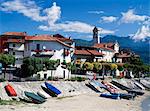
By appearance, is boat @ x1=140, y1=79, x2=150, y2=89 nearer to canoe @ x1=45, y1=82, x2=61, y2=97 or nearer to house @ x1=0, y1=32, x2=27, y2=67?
house @ x1=0, y1=32, x2=27, y2=67

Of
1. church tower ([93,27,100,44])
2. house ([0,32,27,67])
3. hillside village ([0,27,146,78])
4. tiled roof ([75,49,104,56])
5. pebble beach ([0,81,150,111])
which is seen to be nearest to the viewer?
pebble beach ([0,81,150,111])

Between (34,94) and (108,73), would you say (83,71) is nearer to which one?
(108,73)

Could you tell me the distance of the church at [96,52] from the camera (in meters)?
91.1

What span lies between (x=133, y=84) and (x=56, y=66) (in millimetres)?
22026

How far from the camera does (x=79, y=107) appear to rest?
43.2 m

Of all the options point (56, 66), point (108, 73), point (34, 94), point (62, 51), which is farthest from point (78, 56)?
point (34, 94)

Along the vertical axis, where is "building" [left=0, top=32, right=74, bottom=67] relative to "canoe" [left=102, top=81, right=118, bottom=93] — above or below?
above

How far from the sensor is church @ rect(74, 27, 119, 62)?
299ft

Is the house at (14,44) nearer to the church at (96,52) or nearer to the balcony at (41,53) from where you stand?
the balcony at (41,53)

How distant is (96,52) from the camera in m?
97.5

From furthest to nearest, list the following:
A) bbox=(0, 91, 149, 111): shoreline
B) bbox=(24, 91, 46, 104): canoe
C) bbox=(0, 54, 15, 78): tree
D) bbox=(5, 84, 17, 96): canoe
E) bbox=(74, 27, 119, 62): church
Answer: bbox=(74, 27, 119, 62): church, bbox=(0, 54, 15, 78): tree, bbox=(5, 84, 17, 96): canoe, bbox=(24, 91, 46, 104): canoe, bbox=(0, 91, 149, 111): shoreline

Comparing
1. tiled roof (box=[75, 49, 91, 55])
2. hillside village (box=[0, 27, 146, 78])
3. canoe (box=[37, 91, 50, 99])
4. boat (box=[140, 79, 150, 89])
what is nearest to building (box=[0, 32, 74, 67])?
hillside village (box=[0, 27, 146, 78])

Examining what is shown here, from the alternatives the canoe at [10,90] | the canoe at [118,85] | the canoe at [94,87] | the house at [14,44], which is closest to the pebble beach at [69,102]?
the canoe at [10,90]

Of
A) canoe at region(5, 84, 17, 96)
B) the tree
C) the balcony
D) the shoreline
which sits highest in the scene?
the balcony
